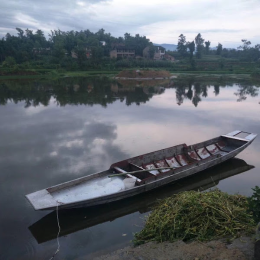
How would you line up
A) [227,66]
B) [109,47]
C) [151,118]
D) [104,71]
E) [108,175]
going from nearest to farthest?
[108,175] → [151,118] → [104,71] → [227,66] → [109,47]

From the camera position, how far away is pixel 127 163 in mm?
8422

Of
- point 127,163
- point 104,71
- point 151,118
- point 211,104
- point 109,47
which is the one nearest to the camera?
point 127,163

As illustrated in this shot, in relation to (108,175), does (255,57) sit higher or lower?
higher

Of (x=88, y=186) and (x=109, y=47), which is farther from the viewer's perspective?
(x=109, y=47)

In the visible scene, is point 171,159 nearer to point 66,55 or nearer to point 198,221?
point 198,221

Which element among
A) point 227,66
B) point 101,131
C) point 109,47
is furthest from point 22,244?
point 109,47

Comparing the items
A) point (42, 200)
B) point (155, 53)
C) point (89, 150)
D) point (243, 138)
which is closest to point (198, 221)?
point (42, 200)

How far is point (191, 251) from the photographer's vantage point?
185 inches

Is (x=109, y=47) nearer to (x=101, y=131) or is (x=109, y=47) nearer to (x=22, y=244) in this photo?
(x=101, y=131)

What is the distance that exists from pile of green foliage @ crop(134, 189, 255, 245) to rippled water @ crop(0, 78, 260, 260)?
37.8 inches

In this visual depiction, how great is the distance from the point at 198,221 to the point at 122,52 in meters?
65.7

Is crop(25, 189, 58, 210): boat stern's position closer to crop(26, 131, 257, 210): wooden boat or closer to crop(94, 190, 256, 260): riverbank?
crop(26, 131, 257, 210): wooden boat

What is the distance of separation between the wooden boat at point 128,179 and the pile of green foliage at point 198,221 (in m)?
1.50

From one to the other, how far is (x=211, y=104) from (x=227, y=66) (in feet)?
145
